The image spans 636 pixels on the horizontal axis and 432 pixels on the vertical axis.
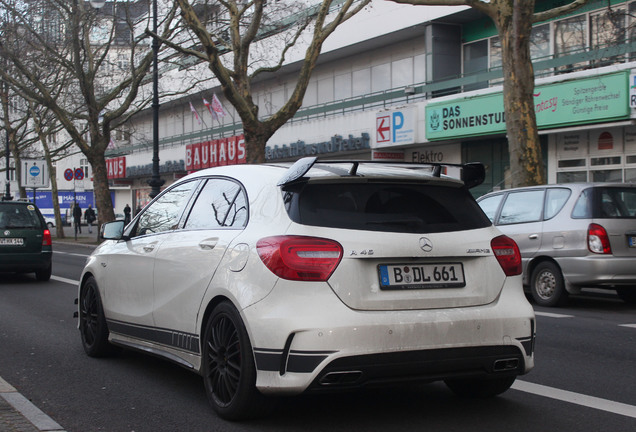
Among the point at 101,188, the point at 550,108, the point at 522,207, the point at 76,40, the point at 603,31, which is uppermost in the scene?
the point at 76,40

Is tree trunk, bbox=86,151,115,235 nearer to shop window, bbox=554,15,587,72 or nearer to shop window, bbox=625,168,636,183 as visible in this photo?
shop window, bbox=554,15,587,72

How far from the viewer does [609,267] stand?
11.3m

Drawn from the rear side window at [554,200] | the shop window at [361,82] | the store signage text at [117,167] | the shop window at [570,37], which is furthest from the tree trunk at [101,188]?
the rear side window at [554,200]

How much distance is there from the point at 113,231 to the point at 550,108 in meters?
19.3

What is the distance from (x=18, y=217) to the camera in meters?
17.2

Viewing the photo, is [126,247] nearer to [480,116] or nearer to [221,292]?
[221,292]

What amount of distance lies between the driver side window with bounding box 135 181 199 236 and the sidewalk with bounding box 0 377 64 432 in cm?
158

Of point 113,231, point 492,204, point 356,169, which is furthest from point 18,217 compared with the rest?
point 356,169

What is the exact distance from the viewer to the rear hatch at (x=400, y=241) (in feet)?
15.9

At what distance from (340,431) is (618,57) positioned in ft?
67.8

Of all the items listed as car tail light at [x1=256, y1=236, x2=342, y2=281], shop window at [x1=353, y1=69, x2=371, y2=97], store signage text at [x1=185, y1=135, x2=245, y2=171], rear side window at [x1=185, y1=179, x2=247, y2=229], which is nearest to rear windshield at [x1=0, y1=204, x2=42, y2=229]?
rear side window at [x1=185, y1=179, x2=247, y2=229]

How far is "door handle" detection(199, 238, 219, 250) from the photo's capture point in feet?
18.2

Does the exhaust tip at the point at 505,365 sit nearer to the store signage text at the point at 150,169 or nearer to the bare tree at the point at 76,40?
the bare tree at the point at 76,40

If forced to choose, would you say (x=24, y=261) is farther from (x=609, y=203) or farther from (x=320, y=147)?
(x=320, y=147)
